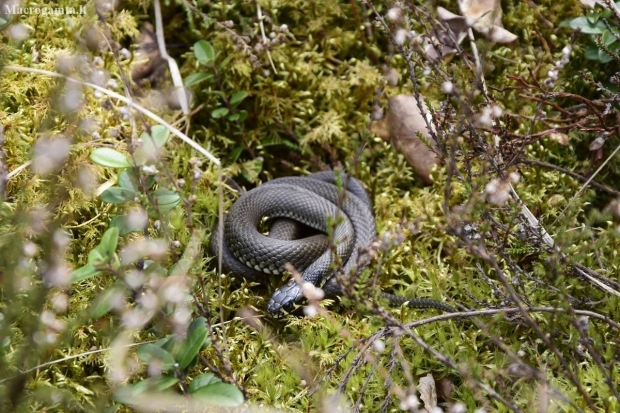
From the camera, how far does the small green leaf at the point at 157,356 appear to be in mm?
2525

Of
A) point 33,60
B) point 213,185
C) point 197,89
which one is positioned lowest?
point 213,185

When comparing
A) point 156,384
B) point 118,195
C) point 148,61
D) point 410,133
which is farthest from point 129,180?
point 410,133

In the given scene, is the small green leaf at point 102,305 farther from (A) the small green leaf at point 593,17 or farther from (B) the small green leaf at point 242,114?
(A) the small green leaf at point 593,17

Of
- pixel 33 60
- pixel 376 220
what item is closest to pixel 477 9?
pixel 376 220

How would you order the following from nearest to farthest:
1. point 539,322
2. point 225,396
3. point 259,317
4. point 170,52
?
point 225,396, point 539,322, point 259,317, point 170,52

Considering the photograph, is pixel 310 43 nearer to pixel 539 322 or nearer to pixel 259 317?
pixel 259 317

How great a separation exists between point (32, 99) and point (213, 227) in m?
1.32

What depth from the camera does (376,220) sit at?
4180mm

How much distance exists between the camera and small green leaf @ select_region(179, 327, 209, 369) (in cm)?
254

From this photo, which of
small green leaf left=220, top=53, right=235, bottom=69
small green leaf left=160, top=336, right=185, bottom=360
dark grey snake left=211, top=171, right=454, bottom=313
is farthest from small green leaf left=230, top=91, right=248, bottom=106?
small green leaf left=160, top=336, right=185, bottom=360

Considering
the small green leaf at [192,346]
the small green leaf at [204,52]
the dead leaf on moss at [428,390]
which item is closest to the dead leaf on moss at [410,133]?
the small green leaf at [204,52]

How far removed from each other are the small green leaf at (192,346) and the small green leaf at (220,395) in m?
0.12

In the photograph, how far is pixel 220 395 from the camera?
2447 millimetres

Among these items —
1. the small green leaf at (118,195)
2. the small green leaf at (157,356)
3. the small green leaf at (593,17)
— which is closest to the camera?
the small green leaf at (157,356)
